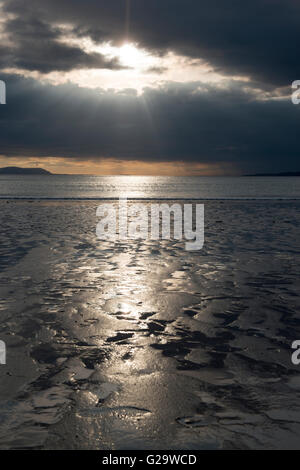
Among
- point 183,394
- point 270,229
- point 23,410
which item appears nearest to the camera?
point 23,410

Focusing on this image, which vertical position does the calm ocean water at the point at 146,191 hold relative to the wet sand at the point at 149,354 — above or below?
above

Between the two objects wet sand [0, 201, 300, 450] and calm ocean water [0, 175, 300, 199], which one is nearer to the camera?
wet sand [0, 201, 300, 450]

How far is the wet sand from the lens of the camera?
139 inches

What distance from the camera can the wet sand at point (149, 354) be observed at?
3.53m

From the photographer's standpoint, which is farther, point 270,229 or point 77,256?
point 270,229

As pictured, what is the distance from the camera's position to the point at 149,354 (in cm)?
504

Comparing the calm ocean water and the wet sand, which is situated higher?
the calm ocean water

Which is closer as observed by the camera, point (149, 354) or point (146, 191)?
point (149, 354)

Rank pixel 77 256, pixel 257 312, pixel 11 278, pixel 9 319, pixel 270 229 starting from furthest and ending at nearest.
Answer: pixel 270 229
pixel 77 256
pixel 11 278
pixel 257 312
pixel 9 319

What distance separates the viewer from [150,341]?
545 cm

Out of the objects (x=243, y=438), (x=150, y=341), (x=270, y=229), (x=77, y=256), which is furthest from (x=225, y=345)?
(x=270, y=229)

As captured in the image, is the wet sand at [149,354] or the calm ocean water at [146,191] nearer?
the wet sand at [149,354]

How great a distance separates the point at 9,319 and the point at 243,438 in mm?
4033

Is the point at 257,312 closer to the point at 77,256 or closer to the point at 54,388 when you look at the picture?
the point at 54,388
